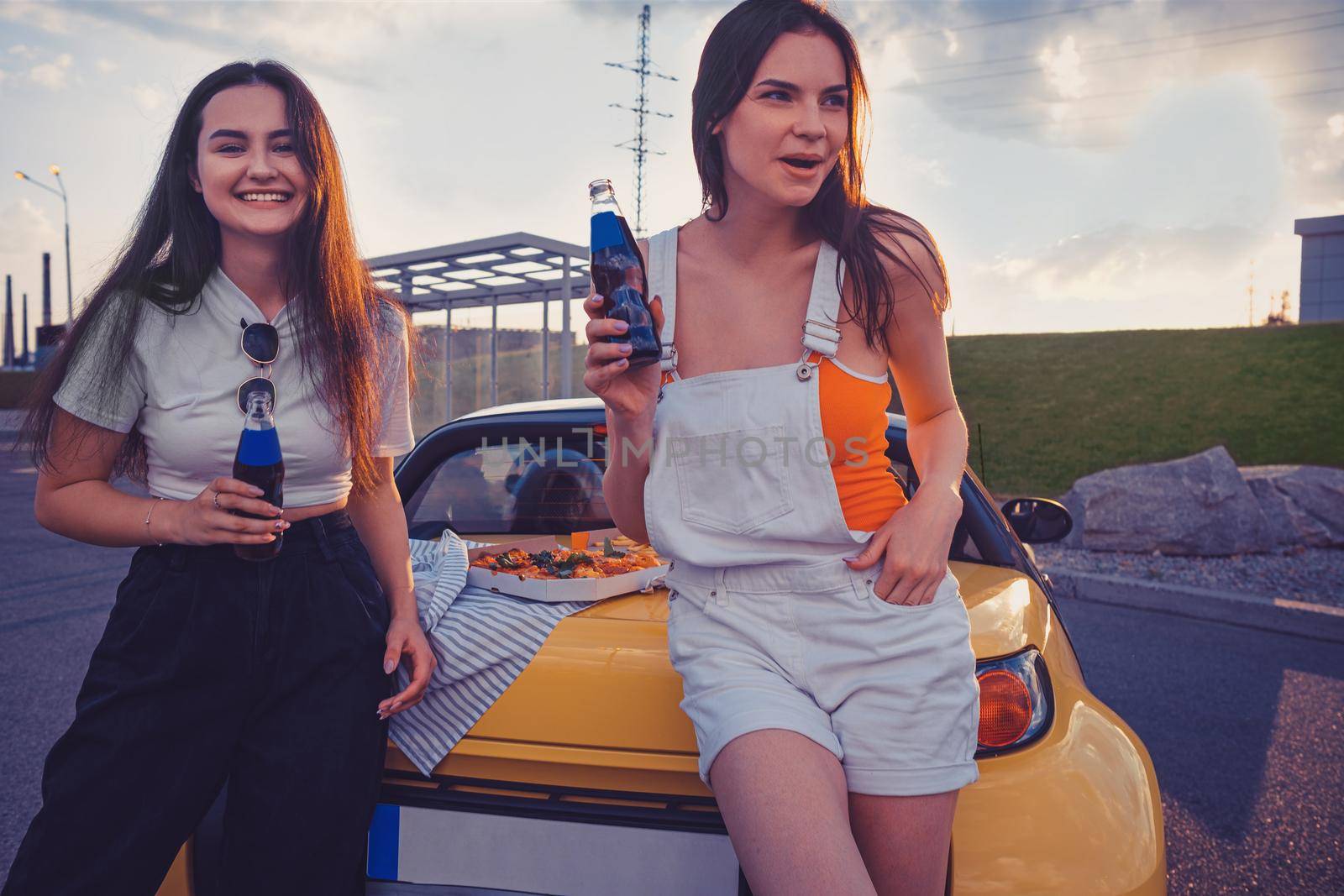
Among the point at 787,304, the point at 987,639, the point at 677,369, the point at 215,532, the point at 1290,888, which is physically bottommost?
the point at 1290,888

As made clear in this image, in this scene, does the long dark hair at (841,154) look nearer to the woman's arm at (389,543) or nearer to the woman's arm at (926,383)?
the woman's arm at (926,383)

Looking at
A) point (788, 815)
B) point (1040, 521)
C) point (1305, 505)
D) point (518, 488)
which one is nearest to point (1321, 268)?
point (1305, 505)

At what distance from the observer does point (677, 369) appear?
1.70 m

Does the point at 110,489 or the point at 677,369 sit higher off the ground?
the point at 677,369

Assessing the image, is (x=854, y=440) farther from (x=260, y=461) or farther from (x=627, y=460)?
(x=260, y=461)

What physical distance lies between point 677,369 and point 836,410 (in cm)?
32

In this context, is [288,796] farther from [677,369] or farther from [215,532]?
[677,369]

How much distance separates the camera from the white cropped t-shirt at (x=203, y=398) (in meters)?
1.60

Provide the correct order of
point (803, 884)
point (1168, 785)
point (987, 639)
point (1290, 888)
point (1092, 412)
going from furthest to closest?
point (1092, 412)
point (1168, 785)
point (1290, 888)
point (987, 639)
point (803, 884)

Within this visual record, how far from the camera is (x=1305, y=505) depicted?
8820 mm

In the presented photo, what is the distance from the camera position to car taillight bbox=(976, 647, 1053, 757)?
69.2 inches

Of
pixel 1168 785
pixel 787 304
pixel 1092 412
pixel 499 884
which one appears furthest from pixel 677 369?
pixel 1092 412

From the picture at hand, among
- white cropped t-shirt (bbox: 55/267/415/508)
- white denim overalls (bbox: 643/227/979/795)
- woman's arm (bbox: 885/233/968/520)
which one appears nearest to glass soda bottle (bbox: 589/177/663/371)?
white denim overalls (bbox: 643/227/979/795)

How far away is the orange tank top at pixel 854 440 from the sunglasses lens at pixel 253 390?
3.22ft
